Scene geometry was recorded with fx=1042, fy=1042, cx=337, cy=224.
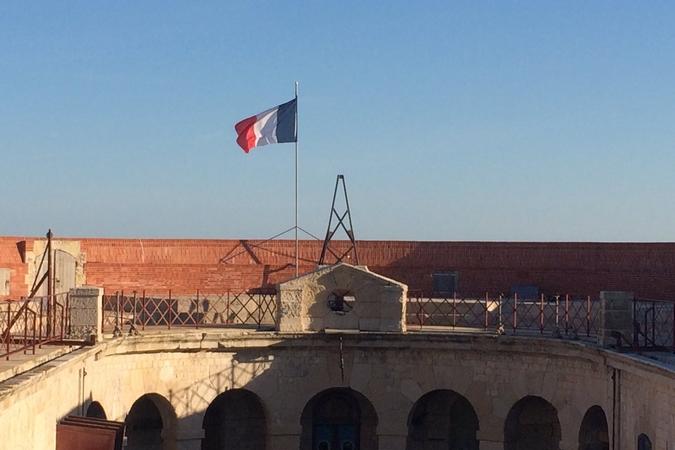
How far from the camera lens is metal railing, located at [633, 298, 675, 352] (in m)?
18.6

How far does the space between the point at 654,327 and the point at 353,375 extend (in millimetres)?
6855

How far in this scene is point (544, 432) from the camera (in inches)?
918

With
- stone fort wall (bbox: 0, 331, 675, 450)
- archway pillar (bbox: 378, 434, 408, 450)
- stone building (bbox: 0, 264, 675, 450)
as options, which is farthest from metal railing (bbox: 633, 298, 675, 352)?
archway pillar (bbox: 378, 434, 408, 450)

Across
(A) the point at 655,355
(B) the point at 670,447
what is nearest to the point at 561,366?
(A) the point at 655,355

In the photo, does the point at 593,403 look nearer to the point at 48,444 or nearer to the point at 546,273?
the point at 546,273

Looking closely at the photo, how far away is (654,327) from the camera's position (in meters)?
18.5

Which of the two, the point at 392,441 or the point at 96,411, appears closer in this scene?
the point at 96,411

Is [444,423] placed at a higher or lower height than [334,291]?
lower

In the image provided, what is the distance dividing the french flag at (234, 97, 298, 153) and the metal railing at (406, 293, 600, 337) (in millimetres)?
5156

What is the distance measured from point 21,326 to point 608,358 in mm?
12092

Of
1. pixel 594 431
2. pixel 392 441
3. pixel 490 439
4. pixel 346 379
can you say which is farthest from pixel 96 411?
pixel 594 431

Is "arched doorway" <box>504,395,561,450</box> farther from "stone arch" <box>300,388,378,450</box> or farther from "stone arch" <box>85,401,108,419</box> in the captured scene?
"stone arch" <box>85,401,108,419</box>

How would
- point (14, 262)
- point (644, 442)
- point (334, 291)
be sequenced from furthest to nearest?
point (14, 262), point (334, 291), point (644, 442)

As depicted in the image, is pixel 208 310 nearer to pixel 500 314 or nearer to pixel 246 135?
pixel 246 135
